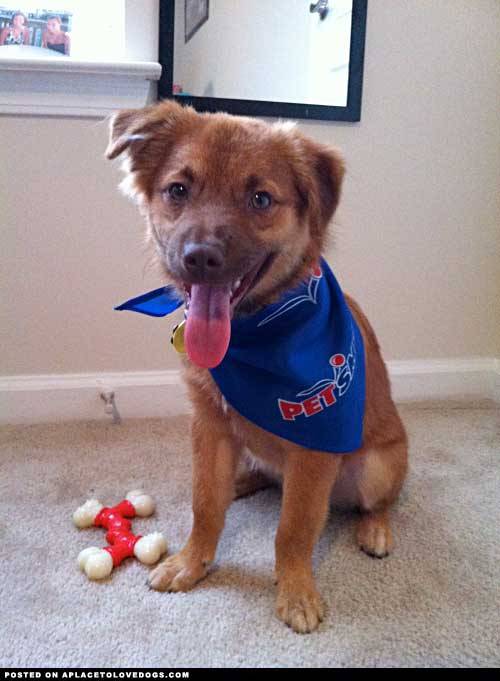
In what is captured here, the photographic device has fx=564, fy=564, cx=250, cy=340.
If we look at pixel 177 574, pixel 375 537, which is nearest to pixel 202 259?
pixel 177 574

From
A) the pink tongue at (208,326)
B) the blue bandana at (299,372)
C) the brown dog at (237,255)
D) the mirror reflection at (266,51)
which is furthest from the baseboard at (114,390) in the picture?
the mirror reflection at (266,51)

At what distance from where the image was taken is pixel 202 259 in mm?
1119

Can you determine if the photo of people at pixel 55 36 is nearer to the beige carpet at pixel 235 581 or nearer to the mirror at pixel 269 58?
the mirror at pixel 269 58

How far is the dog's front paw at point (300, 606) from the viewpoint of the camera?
3.99ft

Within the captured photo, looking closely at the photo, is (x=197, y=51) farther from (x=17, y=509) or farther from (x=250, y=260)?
(x=17, y=509)

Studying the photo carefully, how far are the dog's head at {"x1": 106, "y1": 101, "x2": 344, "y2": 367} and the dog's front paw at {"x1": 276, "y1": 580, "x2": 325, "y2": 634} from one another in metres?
0.55

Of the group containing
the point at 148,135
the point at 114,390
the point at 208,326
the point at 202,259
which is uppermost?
the point at 148,135

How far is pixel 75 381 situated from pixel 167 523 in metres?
0.88

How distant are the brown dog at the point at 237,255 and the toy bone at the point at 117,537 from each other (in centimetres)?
7

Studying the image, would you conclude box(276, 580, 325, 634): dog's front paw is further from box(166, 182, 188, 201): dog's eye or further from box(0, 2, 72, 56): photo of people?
box(0, 2, 72, 56): photo of people

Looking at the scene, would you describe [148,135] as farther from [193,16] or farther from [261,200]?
[193,16]

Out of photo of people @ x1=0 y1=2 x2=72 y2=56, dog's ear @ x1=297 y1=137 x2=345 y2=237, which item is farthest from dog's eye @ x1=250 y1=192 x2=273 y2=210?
photo of people @ x1=0 y1=2 x2=72 y2=56

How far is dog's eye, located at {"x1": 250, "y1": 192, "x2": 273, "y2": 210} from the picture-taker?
1278 millimetres

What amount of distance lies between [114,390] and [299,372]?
1193 millimetres
